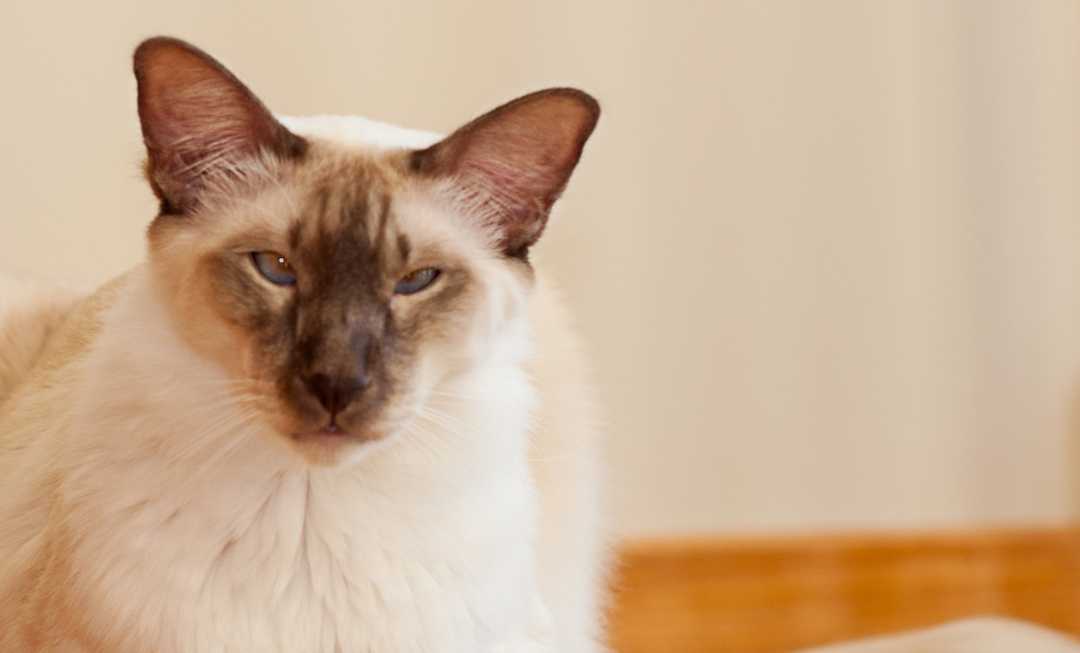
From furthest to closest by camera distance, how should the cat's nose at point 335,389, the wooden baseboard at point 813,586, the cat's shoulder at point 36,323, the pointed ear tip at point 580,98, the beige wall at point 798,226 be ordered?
the wooden baseboard at point 813,586 < the beige wall at point 798,226 < the cat's shoulder at point 36,323 < the pointed ear tip at point 580,98 < the cat's nose at point 335,389

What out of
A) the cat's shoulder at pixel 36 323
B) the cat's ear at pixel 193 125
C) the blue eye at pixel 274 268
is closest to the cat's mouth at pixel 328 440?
the blue eye at pixel 274 268

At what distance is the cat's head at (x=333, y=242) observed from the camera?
1.08m

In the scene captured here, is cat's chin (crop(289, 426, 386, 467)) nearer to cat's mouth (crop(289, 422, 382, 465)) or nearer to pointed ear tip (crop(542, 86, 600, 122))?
cat's mouth (crop(289, 422, 382, 465))

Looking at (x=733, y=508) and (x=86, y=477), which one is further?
(x=733, y=508)

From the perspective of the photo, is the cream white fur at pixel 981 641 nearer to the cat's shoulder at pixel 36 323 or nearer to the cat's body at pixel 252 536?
the cat's body at pixel 252 536

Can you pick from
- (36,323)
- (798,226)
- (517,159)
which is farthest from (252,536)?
(798,226)

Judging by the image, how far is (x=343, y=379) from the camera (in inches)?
41.6

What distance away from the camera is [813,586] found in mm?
2475

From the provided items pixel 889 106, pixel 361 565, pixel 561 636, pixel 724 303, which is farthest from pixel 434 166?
pixel 889 106

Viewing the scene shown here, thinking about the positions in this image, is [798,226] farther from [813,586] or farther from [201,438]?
[201,438]

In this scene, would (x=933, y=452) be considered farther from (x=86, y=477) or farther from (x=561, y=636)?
(x=86, y=477)

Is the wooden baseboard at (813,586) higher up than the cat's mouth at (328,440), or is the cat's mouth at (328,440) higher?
the cat's mouth at (328,440)

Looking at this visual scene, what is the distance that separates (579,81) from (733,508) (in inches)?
31.1

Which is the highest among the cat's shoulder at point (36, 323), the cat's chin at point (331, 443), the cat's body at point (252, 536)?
the cat's shoulder at point (36, 323)
